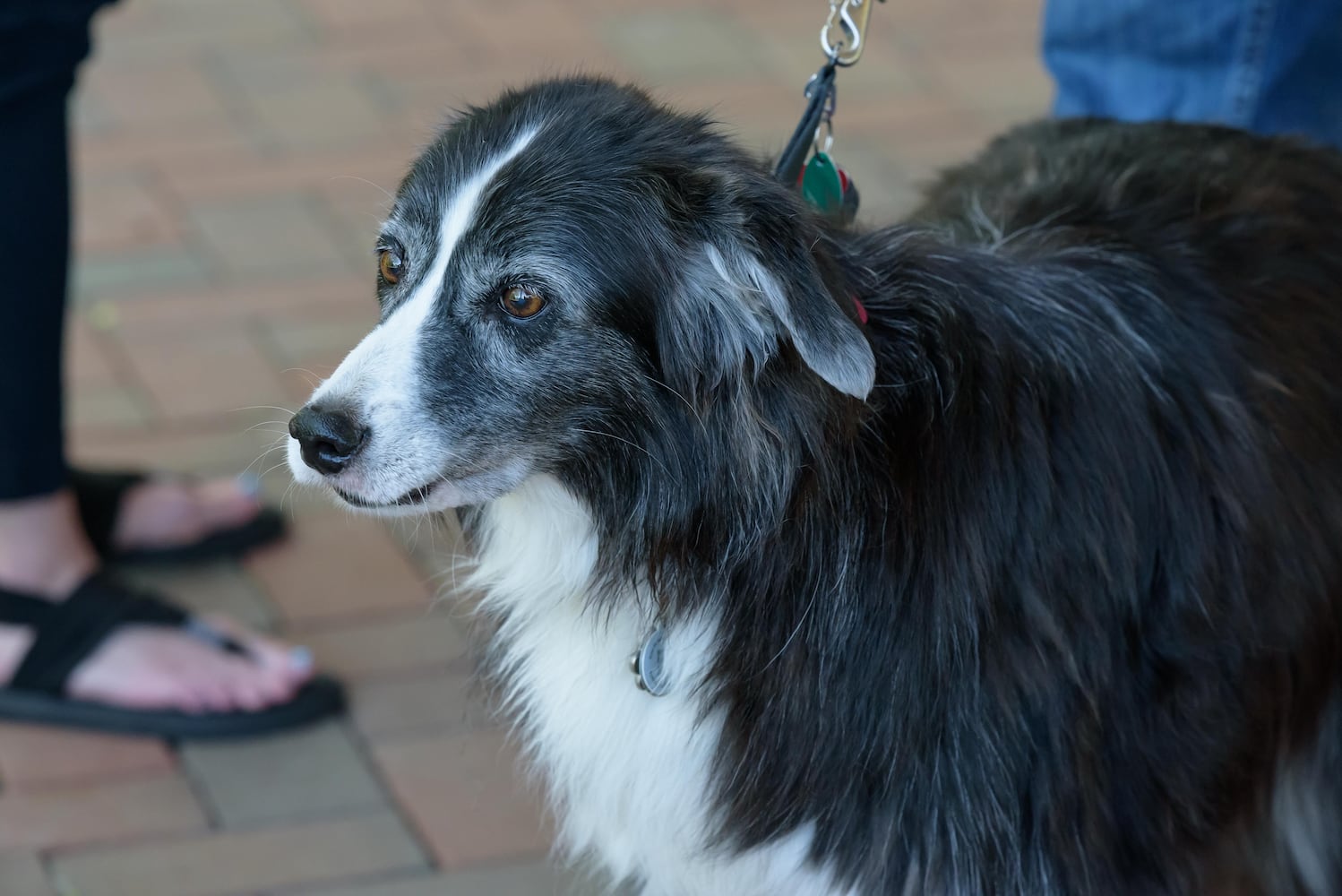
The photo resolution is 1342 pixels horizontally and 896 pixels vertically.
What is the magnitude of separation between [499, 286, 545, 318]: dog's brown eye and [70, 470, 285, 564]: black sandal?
1446mm

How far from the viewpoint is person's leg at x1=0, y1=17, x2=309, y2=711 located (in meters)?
2.44

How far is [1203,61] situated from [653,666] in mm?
1321

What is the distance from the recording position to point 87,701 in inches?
105

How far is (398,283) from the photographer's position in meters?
1.90

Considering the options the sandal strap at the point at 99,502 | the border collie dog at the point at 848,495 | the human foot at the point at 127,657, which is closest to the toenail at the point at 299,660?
the human foot at the point at 127,657

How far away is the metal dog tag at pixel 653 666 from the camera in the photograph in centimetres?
187

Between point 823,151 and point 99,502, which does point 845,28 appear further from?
point 99,502

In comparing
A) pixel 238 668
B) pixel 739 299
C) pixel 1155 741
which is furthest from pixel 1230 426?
pixel 238 668

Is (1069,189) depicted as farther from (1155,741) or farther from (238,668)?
(238,668)

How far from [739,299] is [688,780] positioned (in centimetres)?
55

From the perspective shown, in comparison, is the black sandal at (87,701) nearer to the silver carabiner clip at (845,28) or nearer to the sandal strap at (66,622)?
the sandal strap at (66,622)

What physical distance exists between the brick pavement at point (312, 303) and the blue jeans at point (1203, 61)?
513 mm

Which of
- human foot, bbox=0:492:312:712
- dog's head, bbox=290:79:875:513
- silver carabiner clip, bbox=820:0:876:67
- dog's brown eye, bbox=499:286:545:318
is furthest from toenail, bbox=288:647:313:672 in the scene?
silver carabiner clip, bbox=820:0:876:67

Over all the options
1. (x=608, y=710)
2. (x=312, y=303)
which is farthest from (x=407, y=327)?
(x=312, y=303)
